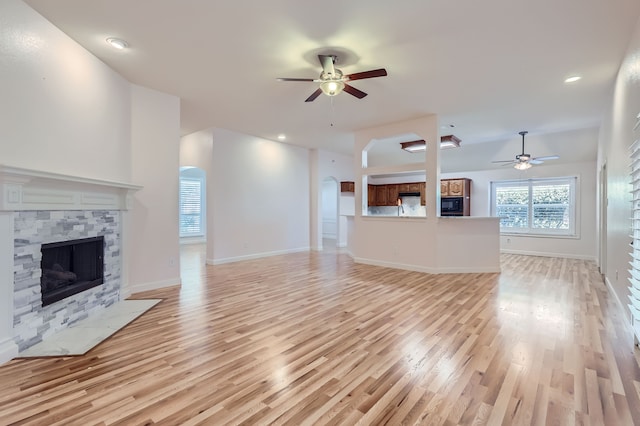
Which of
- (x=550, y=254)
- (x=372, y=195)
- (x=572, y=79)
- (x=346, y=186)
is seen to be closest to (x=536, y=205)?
(x=550, y=254)

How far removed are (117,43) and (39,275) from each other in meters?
2.46

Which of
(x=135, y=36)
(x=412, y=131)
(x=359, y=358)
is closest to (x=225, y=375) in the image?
(x=359, y=358)

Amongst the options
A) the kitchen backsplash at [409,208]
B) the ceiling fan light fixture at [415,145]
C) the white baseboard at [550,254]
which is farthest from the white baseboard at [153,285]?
the white baseboard at [550,254]

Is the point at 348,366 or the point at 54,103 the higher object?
the point at 54,103

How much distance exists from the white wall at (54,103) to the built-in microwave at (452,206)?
26.3 feet

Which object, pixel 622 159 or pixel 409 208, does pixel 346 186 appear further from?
pixel 622 159

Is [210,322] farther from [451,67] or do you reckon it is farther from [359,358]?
[451,67]

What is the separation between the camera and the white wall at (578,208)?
7.26 meters

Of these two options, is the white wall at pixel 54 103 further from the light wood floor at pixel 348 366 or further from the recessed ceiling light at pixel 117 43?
the light wood floor at pixel 348 366

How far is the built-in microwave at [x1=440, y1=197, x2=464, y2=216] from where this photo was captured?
28.4 ft

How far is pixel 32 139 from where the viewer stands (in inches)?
107

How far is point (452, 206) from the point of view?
8.78m

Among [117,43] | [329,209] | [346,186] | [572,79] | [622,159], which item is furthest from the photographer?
[329,209]

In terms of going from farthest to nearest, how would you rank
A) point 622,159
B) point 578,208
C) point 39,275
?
point 578,208 → point 622,159 → point 39,275
